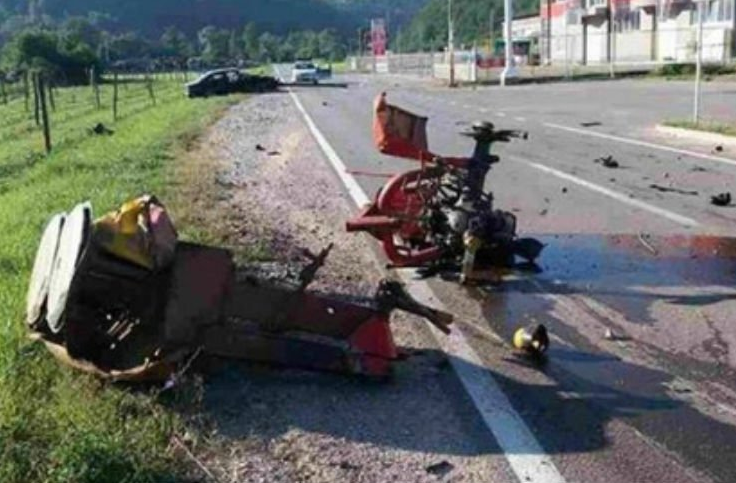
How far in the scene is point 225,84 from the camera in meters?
50.7

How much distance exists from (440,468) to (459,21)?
528 ft

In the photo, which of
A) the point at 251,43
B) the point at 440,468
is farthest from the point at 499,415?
the point at 251,43

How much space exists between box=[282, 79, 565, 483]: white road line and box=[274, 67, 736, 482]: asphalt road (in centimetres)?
3

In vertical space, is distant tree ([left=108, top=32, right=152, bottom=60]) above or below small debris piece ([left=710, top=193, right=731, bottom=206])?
below

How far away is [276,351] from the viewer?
5277 millimetres

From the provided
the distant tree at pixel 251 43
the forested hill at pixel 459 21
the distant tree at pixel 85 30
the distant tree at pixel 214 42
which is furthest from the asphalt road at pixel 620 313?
the distant tree at pixel 251 43

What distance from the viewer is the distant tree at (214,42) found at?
159000mm

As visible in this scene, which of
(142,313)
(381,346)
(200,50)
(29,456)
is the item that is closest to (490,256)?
(381,346)

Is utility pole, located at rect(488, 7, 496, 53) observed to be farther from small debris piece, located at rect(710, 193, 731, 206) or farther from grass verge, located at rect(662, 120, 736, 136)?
small debris piece, located at rect(710, 193, 731, 206)

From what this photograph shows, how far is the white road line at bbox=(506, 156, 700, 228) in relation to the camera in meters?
10.2

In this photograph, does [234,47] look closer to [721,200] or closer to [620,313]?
[721,200]

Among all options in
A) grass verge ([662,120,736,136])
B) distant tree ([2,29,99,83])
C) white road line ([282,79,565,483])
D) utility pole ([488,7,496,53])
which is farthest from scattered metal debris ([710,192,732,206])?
utility pole ([488,7,496,53])

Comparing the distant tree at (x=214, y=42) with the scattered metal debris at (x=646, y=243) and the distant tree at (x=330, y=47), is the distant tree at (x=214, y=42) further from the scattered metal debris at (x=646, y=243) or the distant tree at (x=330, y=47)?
the scattered metal debris at (x=646, y=243)

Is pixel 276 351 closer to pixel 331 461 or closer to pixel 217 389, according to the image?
pixel 217 389
